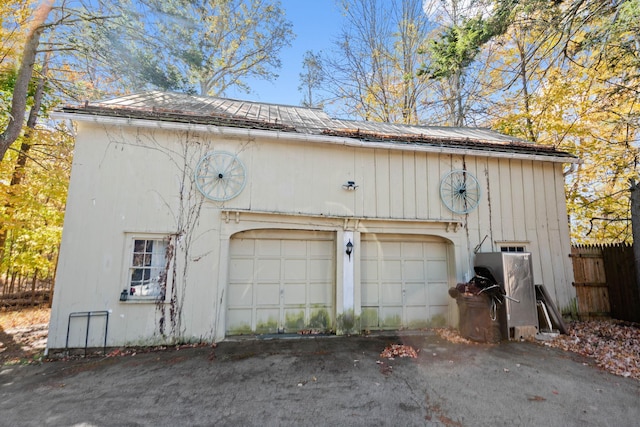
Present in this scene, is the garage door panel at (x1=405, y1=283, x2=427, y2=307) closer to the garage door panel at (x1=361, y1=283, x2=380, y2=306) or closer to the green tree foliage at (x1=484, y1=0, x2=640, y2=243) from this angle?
the garage door panel at (x1=361, y1=283, x2=380, y2=306)

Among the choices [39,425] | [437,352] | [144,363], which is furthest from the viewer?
[437,352]

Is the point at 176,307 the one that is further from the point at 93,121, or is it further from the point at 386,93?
the point at 386,93

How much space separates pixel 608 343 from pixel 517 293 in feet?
6.07

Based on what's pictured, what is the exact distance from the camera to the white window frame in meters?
5.58

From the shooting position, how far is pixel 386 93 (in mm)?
15500

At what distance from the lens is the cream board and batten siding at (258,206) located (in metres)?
5.49

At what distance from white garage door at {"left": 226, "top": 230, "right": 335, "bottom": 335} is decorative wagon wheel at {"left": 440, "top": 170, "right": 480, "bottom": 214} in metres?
2.94

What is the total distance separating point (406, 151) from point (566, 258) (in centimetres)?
487

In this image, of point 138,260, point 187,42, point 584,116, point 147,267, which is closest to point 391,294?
point 147,267

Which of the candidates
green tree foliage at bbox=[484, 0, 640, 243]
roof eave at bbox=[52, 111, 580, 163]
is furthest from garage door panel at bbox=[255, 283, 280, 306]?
green tree foliage at bbox=[484, 0, 640, 243]

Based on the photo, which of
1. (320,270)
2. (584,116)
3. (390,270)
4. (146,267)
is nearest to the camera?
(146,267)

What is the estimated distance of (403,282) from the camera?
6.90 metres

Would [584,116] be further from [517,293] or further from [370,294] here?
[370,294]

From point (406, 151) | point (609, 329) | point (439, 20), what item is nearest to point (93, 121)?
point (406, 151)
